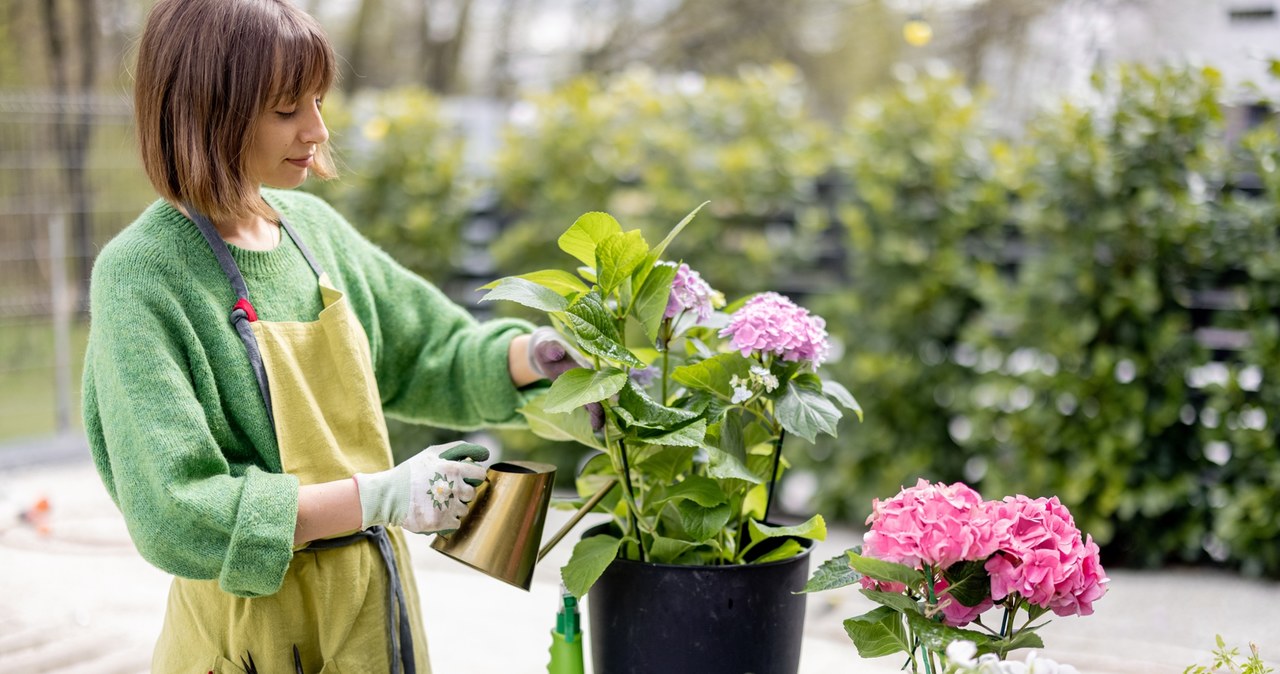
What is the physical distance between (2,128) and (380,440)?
4044 millimetres

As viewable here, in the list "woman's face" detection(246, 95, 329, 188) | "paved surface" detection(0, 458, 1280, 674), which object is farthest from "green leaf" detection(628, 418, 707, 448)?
"paved surface" detection(0, 458, 1280, 674)

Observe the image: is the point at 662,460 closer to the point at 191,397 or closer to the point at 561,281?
the point at 561,281

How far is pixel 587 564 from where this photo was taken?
132 centimetres

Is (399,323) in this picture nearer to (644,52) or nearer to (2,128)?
(2,128)

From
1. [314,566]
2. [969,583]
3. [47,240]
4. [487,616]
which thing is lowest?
[487,616]

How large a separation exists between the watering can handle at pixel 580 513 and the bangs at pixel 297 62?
0.58 m

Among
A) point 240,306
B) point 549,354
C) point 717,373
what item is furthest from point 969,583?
point 240,306

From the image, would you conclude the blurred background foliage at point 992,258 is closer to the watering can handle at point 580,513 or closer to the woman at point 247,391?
the watering can handle at point 580,513

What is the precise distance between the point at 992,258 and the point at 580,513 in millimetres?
2274

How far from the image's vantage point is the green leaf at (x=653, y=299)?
52.0 inches

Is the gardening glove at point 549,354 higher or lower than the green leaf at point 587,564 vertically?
higher

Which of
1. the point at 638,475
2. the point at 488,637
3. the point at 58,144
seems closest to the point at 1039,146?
the point at 488,637

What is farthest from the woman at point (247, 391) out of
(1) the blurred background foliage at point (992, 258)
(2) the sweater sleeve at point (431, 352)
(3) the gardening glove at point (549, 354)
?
(1) the blurred background foliage at point (992, 258)

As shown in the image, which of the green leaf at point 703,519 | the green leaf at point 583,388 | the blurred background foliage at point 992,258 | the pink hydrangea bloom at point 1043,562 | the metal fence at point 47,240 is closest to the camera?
the pink hydrangea bloom at point 1043,562
